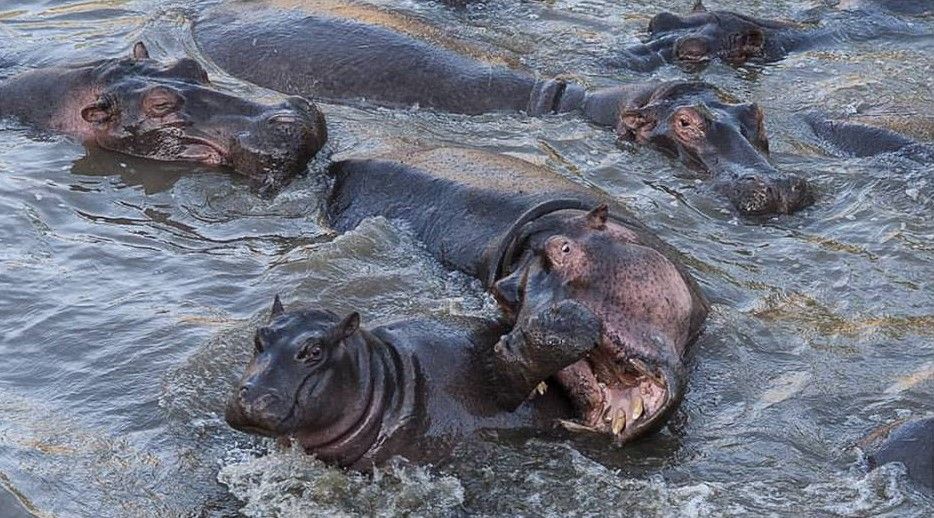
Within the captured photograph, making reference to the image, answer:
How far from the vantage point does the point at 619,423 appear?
17.3 ft

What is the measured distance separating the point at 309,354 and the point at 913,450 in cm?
193

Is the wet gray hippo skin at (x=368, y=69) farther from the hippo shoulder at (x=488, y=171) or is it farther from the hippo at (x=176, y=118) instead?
the hippo shoulder at (x=488, y=171)

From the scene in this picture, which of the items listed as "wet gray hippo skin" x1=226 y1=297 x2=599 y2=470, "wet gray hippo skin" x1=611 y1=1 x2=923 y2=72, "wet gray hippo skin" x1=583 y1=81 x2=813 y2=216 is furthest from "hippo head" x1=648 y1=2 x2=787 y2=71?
"wet gray hippo skin" x1=226 y1=297 x2=599 y2=470

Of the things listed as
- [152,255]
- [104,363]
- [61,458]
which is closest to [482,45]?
[152,255]

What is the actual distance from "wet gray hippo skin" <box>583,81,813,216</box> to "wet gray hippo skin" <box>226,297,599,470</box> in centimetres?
249

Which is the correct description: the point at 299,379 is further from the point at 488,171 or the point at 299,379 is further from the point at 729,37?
the point at 729,37

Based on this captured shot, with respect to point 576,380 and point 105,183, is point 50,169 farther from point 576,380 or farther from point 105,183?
point 576,380

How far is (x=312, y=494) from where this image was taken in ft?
16.2

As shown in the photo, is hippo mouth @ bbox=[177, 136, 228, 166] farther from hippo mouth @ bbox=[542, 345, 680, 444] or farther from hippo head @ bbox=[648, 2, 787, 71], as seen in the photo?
hippo head @ bbox=[648, 2, 787, 71]

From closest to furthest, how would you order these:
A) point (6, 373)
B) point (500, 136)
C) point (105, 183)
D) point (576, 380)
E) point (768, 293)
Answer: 1. point (576, 380)
2. point (6, 373)
3. point (768, 293)
4. point (105, 183)
5. point (500, 136)

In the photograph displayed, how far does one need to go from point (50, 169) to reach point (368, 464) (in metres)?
3.77

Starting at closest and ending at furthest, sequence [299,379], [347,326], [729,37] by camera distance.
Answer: [299,379]
[347,326]
[729,37]

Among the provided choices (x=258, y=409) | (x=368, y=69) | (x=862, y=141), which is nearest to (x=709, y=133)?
(x=862, y=141)

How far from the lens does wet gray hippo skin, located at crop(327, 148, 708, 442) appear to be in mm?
5125
